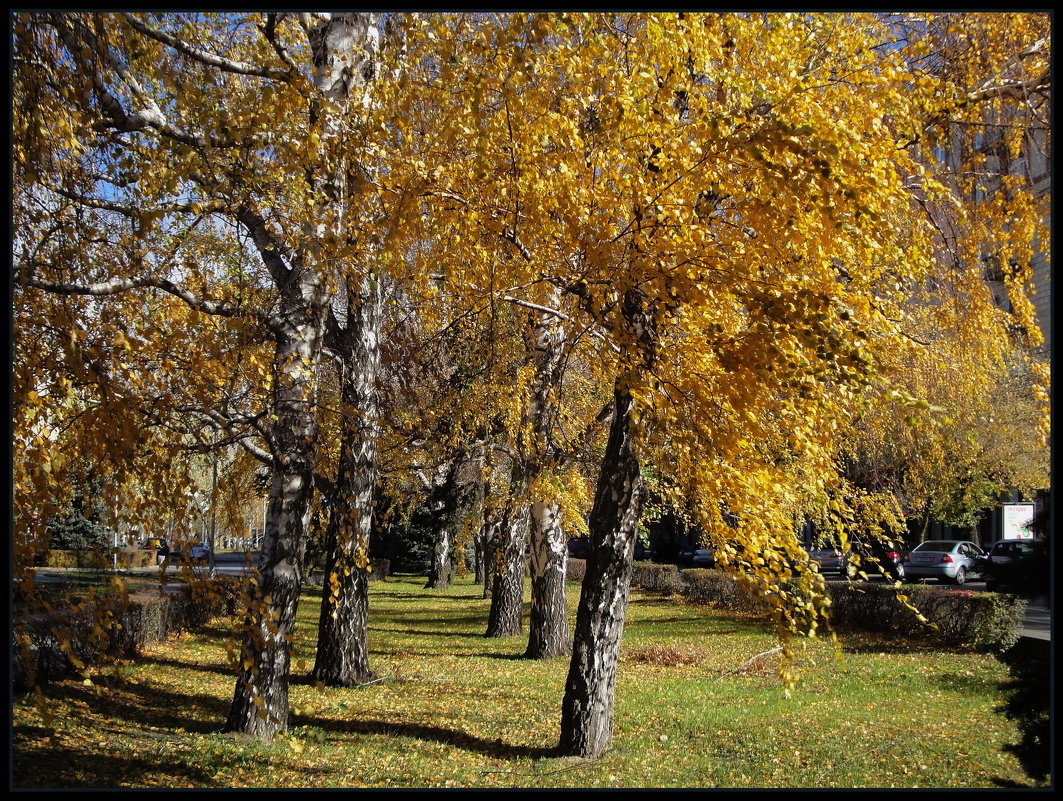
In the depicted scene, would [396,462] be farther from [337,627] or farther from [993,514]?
[993,514]

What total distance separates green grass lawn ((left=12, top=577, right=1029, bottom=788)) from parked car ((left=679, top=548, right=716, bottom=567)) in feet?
76.4

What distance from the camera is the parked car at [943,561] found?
25419 millimetres

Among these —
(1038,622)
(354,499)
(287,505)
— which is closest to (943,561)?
(1038,622)

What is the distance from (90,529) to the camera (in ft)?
105

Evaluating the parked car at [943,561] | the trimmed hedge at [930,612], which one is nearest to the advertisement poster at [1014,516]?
the parked car at [943,561]

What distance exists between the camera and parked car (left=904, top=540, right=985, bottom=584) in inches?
1001

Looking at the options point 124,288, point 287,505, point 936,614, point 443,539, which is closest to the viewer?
point 124,288

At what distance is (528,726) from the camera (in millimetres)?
9109

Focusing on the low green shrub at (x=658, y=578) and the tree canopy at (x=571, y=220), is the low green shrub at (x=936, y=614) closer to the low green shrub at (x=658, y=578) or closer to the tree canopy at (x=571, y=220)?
the tree canopy at (x=571, y=220)

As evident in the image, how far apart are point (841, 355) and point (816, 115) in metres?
1.60

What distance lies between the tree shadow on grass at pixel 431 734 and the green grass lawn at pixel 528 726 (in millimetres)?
31

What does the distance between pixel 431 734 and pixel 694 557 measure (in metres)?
33.4

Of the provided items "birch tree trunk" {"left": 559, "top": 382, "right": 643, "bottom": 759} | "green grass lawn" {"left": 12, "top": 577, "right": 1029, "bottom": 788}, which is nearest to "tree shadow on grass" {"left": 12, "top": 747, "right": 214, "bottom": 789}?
"green grass lawn" {"left": 12, "top": 577, "right": 1029, "bottom": 788}

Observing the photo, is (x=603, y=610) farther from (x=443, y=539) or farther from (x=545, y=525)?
(x=443, y=539)
